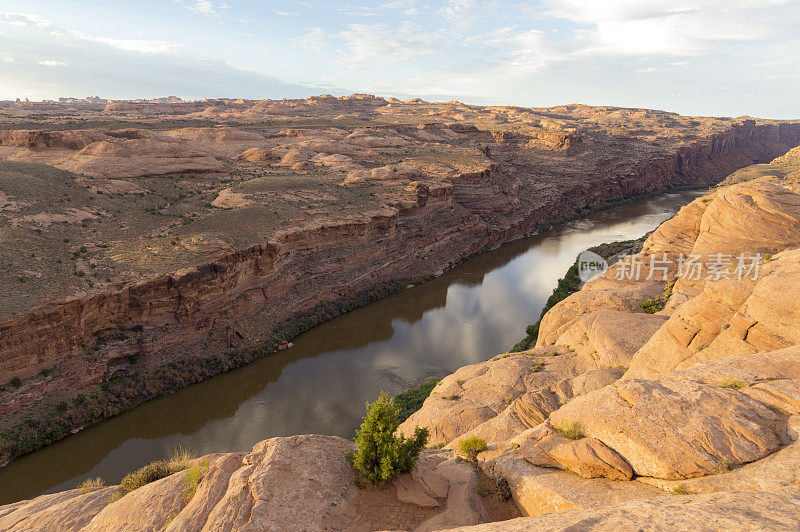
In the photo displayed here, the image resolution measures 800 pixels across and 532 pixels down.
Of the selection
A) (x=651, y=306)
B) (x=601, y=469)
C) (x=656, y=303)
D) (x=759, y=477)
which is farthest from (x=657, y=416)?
(x=656, y=303)

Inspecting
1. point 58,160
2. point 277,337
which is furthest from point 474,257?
point 58,160

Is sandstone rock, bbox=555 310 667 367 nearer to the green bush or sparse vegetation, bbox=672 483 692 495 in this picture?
sparse vegetation, bbox=672 483 692 495

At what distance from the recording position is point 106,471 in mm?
21156

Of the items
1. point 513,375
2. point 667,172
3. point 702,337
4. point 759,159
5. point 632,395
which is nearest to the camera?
point 632,395

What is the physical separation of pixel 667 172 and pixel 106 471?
12730cm

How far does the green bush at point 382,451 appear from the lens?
9.95 m

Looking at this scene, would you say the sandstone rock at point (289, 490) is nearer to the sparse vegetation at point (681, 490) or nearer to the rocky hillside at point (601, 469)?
the rocky hillside at point (601, 469)

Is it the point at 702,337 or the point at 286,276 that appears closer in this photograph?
the point at 702,337

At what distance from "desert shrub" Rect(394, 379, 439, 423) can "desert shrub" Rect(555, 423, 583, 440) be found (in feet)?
44.6

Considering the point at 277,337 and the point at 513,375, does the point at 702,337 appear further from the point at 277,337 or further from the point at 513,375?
the point at 277,337

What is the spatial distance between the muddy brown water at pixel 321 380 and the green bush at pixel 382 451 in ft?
46.6

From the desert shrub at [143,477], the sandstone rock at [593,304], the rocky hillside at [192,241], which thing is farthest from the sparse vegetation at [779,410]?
the rocky hillside at [192,241]

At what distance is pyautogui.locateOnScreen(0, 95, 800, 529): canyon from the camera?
30.5 ft

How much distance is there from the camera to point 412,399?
25.4 metres
